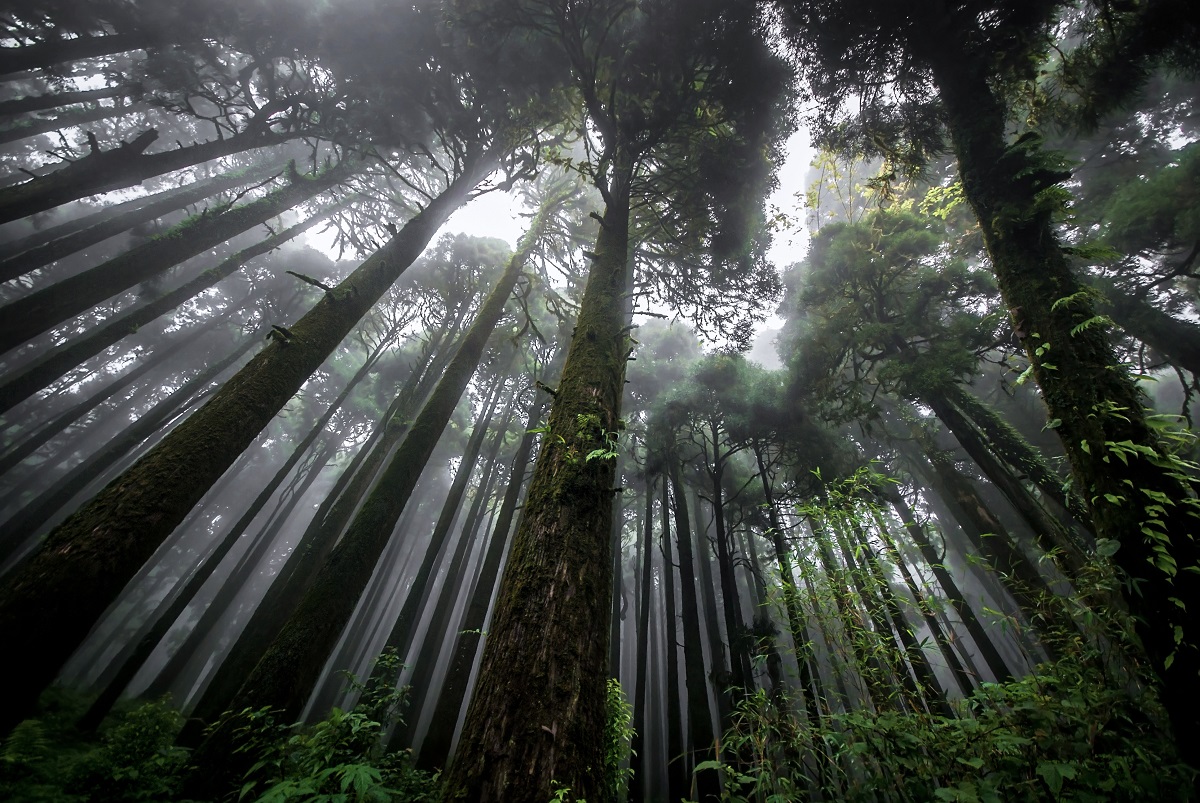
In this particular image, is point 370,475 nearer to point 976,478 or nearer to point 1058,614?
point 1058,614

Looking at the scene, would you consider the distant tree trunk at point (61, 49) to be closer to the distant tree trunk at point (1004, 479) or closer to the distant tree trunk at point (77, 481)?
the distant tree trunk at point (77, 481)

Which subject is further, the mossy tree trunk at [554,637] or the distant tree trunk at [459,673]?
the distant tree trunk at [459,673]

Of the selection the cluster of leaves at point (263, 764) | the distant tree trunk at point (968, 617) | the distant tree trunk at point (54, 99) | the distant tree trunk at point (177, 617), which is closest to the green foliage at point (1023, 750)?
the cluster of leaves at point (263, 764)

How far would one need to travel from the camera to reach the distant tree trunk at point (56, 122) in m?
10.8

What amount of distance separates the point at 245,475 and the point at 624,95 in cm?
3866

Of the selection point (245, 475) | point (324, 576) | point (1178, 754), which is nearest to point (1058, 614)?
point (1178, 754)

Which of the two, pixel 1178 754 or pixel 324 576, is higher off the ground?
pixel 324 576

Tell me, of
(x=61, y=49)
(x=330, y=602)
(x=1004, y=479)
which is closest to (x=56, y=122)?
(x=61, y=49)

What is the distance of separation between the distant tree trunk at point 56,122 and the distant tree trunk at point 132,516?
13326 millimetres

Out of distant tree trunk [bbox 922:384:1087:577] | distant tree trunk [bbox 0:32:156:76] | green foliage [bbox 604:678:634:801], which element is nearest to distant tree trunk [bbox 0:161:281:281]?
distant tree trunk [bbox 0:32:156:76]

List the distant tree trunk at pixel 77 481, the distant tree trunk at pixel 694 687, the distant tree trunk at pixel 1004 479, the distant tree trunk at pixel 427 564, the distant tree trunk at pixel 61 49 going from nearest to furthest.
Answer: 1. the distant tree trunk at pixel 694 687
2. the distant tree trunk at pixel 1004 479
3. the distant tree trunk at pixel 61 49
4. the distant tree trunk at pixel 427 564
5. the distant tree trunk at pixel 77 481

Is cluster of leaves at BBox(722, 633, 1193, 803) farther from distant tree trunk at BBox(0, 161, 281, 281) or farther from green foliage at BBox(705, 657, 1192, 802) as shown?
distant tree trunk at BBox(0, 161, 281, 281)

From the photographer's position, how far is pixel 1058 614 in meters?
2.94

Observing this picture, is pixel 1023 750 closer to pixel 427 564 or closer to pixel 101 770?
pixel 101 770
